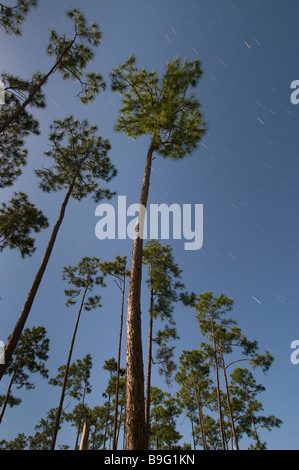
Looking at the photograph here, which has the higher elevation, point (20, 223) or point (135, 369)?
point (20, 223)

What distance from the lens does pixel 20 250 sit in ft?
43.0

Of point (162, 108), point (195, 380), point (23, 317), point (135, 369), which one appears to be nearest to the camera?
point (135, 369)

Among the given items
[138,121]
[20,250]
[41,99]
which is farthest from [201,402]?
[41,99]

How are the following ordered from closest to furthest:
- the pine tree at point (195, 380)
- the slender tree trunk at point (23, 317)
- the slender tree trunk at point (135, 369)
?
the slender tree trunk at point (135, 369) < the slender tree trunk at point (23, 317) < the pine tree at point (195, 380)

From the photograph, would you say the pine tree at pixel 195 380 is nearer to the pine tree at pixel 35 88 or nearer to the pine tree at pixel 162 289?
the pine tree at pixel 162 289

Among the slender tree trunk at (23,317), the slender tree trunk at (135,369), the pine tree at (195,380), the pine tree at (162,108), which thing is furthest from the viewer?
the pine tree at (195,380)

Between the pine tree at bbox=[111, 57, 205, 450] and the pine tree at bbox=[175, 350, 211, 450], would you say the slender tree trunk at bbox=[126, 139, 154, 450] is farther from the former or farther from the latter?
the pine tree at bbox=[175, 350, 211, 450]

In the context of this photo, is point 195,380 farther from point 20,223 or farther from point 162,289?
point 20,223

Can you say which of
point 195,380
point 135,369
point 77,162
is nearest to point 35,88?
point 77,162

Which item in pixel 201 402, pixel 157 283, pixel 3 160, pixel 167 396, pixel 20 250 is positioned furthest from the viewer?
pixel 167 396

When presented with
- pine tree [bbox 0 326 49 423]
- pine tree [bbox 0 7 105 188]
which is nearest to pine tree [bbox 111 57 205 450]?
pine tree [bbox 0 7 105 188]

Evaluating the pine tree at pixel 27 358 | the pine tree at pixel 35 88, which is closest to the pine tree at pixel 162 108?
the pine tree at pixel 35 88

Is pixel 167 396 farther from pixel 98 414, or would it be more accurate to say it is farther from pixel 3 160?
pixel 3 160
